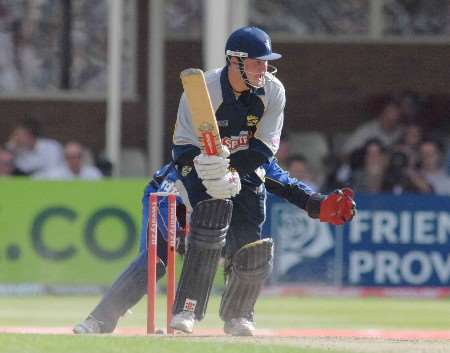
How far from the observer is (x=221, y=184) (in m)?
7.52

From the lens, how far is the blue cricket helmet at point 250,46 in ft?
25.4

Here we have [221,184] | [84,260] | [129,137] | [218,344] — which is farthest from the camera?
[129,137]

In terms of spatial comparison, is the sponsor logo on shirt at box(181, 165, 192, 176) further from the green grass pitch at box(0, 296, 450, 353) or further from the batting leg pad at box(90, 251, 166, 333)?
the green grass pitch at box(0, 296, 450, 353)

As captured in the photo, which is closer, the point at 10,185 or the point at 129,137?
the point at 10,185

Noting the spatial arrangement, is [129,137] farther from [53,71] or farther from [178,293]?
[178,293]

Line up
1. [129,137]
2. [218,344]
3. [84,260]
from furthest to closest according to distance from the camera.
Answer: [129,137] < [84,260] < [218,344]

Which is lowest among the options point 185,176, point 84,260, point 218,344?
point 84,260

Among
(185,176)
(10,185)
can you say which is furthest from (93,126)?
(185,176)

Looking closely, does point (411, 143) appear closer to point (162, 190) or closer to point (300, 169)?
point (300, 169)

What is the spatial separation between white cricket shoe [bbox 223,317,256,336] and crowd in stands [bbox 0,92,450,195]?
19.0 feet

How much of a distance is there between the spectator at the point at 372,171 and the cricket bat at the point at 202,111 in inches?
270

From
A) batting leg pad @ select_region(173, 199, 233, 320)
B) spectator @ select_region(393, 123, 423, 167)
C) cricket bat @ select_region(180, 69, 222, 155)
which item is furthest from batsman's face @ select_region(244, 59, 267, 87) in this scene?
spectator @ select_region(393, 123, 423, 167)

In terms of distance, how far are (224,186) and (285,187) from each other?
31.7 inches

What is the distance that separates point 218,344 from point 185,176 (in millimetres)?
1144
